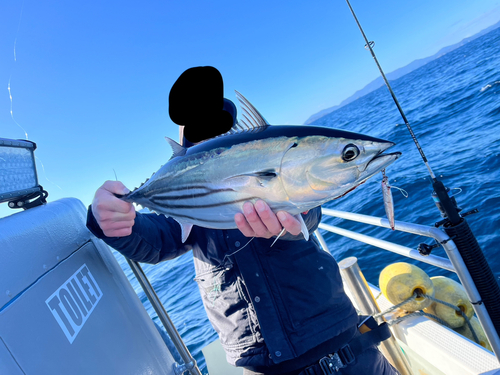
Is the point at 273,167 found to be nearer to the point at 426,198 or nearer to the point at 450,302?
the point at 450,302

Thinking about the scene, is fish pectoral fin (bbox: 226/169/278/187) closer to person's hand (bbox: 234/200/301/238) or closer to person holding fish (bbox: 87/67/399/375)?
person holding fish (bbox: 87/67/399/375)

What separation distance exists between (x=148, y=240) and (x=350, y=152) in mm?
1583

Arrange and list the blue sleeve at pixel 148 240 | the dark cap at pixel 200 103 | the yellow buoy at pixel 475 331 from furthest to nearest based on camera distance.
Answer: the yellow buoy at pixel 475 331, the dark cap at pixel 200 103, the blue sleeve at pixel 148 240

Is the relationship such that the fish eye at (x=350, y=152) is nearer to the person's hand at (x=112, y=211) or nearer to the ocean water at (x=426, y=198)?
the person's hand at (x=112, y=211)

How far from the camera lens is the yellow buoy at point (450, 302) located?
3.23 m

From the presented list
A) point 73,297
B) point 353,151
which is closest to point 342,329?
point 353,151

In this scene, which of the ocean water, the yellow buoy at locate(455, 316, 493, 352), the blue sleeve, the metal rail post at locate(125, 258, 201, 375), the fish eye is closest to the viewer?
the fish eye

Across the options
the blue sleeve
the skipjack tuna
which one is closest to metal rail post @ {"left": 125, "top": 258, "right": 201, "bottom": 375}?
the blue sleeve

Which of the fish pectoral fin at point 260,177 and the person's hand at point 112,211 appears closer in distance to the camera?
the fish pectoral fin at point 260,177

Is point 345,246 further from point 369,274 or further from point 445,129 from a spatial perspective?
point 445,129

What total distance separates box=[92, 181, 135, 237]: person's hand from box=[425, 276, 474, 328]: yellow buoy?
329 cm

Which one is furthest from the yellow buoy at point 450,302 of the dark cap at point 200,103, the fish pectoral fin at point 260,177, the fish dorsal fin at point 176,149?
the fish dorsal fin at point 176,149

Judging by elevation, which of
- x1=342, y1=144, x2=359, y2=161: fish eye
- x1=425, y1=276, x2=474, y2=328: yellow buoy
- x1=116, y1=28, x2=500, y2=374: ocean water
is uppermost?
x1=342, y1=144, x2=359, y2=161: fish eye

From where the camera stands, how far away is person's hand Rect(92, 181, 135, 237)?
1899mm
